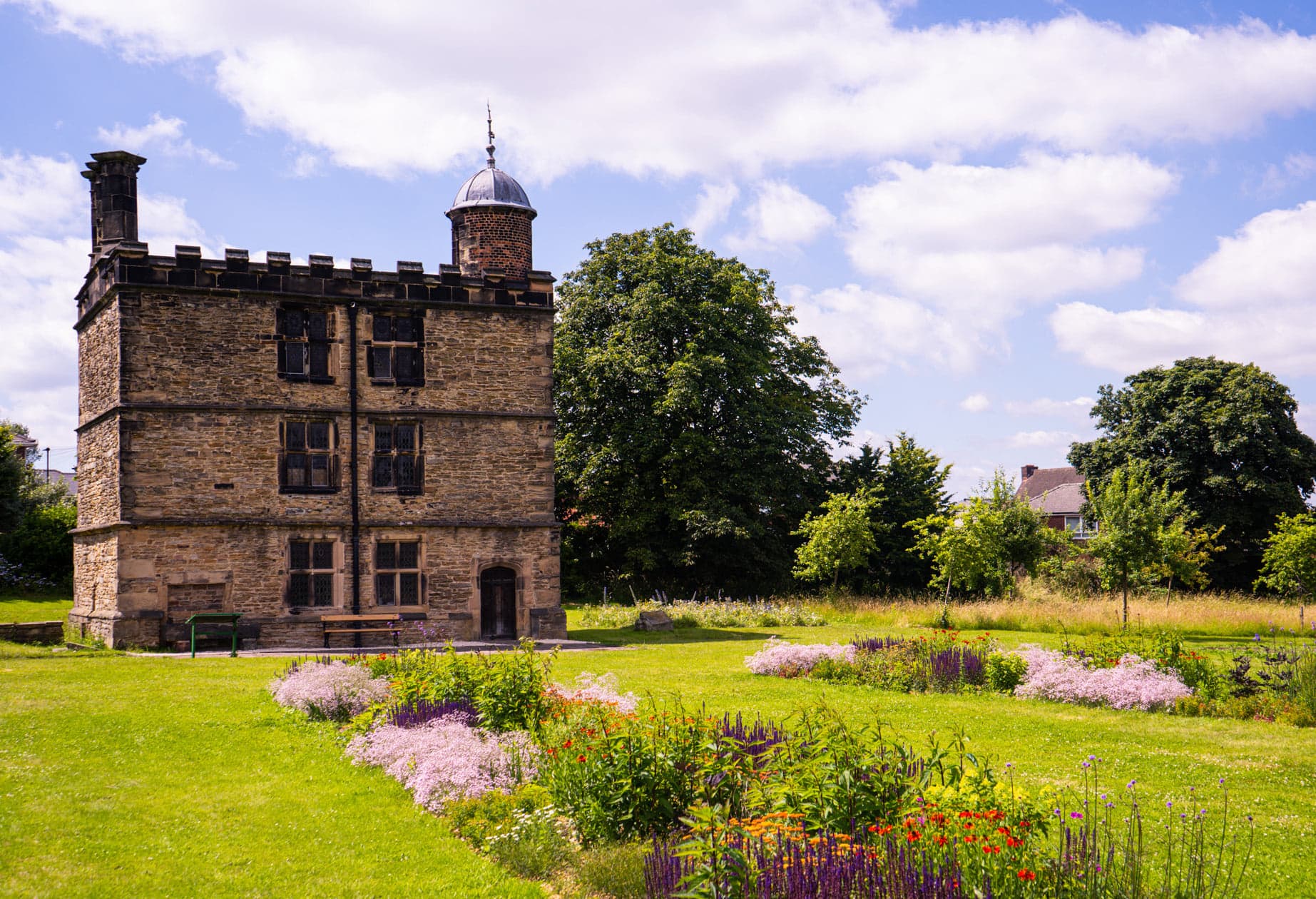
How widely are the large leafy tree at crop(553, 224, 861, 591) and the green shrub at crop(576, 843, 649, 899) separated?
2774 centimetres

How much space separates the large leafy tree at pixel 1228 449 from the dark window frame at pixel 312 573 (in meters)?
30.8

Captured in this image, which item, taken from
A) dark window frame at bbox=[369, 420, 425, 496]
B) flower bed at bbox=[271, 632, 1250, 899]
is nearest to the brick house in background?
dark window frame at bbox=[369, 420, 425, 496]

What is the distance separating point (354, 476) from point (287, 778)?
1514 cm

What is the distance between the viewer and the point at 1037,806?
8305 millimetres

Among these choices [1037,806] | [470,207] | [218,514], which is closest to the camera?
[1037,806]

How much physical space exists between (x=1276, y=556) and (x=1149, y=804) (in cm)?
Result: 2451

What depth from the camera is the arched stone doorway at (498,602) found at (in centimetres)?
2528

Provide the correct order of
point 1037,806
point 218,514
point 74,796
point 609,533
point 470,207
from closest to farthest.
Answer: point 1037,806 < point 74,796 < point 218,514 < point 470,207 < point 609,533

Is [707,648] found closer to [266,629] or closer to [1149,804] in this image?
[266,629]

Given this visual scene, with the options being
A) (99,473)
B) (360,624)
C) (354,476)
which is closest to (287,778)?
(360,624)

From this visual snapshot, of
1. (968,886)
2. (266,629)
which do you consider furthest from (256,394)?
(968,886)

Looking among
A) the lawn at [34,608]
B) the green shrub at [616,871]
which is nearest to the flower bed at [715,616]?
the lawn at [34,608]

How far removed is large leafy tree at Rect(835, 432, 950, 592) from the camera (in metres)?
39.4

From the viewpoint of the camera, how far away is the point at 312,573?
24.1m
